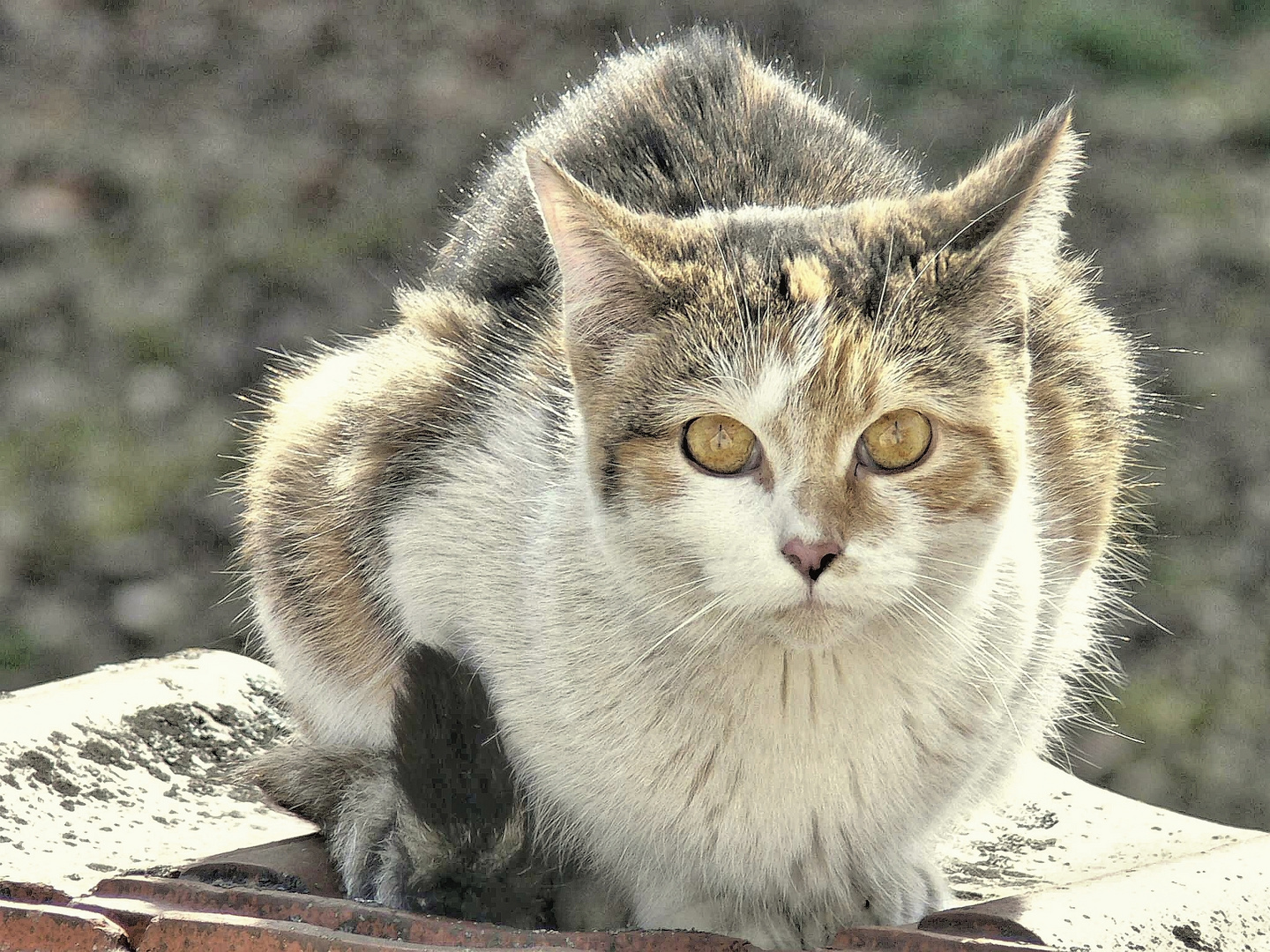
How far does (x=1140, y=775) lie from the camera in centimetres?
351

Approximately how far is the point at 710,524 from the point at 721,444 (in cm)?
8

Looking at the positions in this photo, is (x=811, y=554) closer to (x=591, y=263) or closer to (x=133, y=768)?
(x=591, y=263)

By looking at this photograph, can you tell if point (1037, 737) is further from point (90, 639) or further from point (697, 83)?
point (90, 639)

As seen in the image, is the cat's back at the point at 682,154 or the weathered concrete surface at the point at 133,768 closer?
the weathered concrete surface at the point at 133,768

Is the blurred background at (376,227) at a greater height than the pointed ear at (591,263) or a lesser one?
greater

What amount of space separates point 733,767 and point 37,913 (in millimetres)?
688

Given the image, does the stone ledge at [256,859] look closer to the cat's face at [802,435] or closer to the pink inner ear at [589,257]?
the cat's face at [802,435]

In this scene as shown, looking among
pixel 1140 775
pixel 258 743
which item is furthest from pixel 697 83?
pixel 1140 775

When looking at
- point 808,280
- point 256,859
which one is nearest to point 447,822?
point 256,859

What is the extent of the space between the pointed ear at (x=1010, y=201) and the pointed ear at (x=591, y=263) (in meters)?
0.30

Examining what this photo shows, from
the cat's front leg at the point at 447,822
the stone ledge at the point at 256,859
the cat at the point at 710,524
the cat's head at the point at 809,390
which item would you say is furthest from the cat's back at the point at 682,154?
the stone ledge at the point at 256,859

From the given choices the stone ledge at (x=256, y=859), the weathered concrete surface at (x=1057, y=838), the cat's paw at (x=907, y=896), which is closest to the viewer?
the stone ledge at (x=256, y=859)

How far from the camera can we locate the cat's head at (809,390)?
147 centimetres

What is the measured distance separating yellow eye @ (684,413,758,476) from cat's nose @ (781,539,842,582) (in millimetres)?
112
